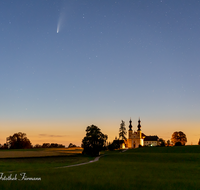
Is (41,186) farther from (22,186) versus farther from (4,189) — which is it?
(4,189)

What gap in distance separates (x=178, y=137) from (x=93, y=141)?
10125 cm

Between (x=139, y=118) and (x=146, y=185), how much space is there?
14728 centimetres

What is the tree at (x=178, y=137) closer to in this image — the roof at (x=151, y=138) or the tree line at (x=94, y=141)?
the tree line at (x=94, y=141)

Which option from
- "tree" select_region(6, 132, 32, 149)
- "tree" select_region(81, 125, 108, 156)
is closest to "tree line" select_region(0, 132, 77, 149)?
"tree" select_region(6, 132, 32, 149)

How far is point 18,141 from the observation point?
420 ft

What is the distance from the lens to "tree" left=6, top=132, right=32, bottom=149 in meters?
127

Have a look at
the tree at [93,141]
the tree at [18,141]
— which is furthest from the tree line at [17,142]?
the tree at [93,141]

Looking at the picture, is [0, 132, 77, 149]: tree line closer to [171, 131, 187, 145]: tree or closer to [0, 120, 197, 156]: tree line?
[0, 120, 197, 156]: tree line

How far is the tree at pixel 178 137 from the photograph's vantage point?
5719 inches

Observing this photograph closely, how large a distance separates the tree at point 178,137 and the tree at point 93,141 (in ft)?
315

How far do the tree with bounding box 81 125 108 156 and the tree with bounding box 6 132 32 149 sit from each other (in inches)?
3062

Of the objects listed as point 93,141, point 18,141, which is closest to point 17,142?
point 18,141

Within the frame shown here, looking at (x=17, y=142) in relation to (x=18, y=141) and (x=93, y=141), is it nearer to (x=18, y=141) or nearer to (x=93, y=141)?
(x=18, y=141)

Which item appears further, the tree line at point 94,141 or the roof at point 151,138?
the roof at point 151,138
